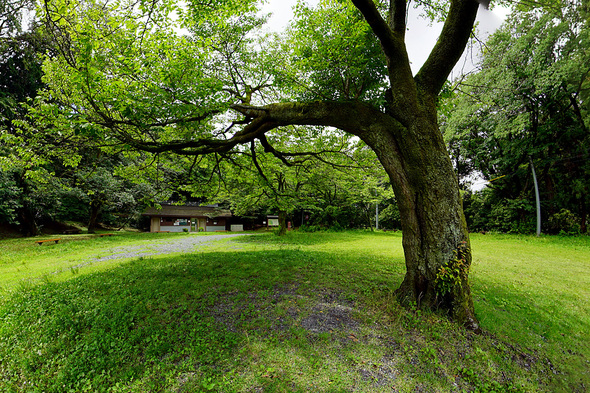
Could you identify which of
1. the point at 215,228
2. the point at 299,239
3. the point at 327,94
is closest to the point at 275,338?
the point at 327,94

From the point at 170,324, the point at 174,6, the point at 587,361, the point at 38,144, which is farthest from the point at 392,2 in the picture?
the point at 38,144

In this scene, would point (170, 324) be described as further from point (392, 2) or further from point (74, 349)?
point (392, 2)

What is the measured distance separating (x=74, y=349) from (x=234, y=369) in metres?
2.46

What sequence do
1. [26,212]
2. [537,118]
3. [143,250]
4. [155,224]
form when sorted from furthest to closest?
[155,224] → [26,212] → [537,118] → [143,250]

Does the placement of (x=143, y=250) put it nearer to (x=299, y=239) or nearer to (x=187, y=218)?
(x=299, y=239)

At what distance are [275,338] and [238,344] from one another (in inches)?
20.2

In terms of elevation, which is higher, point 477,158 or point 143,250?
point 477,158

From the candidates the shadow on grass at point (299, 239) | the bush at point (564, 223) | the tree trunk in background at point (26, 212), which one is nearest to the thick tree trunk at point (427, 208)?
the shadow on grass at point (299, 239)

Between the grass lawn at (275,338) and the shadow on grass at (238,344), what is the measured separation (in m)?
0.02

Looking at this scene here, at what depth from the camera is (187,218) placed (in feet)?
98.4

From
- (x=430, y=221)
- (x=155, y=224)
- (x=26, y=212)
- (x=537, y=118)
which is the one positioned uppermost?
(x=537, y=118)

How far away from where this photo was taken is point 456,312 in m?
3.74

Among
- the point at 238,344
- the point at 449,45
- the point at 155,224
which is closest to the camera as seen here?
the point at 238,344

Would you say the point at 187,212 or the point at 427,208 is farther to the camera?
the point at 187,212
